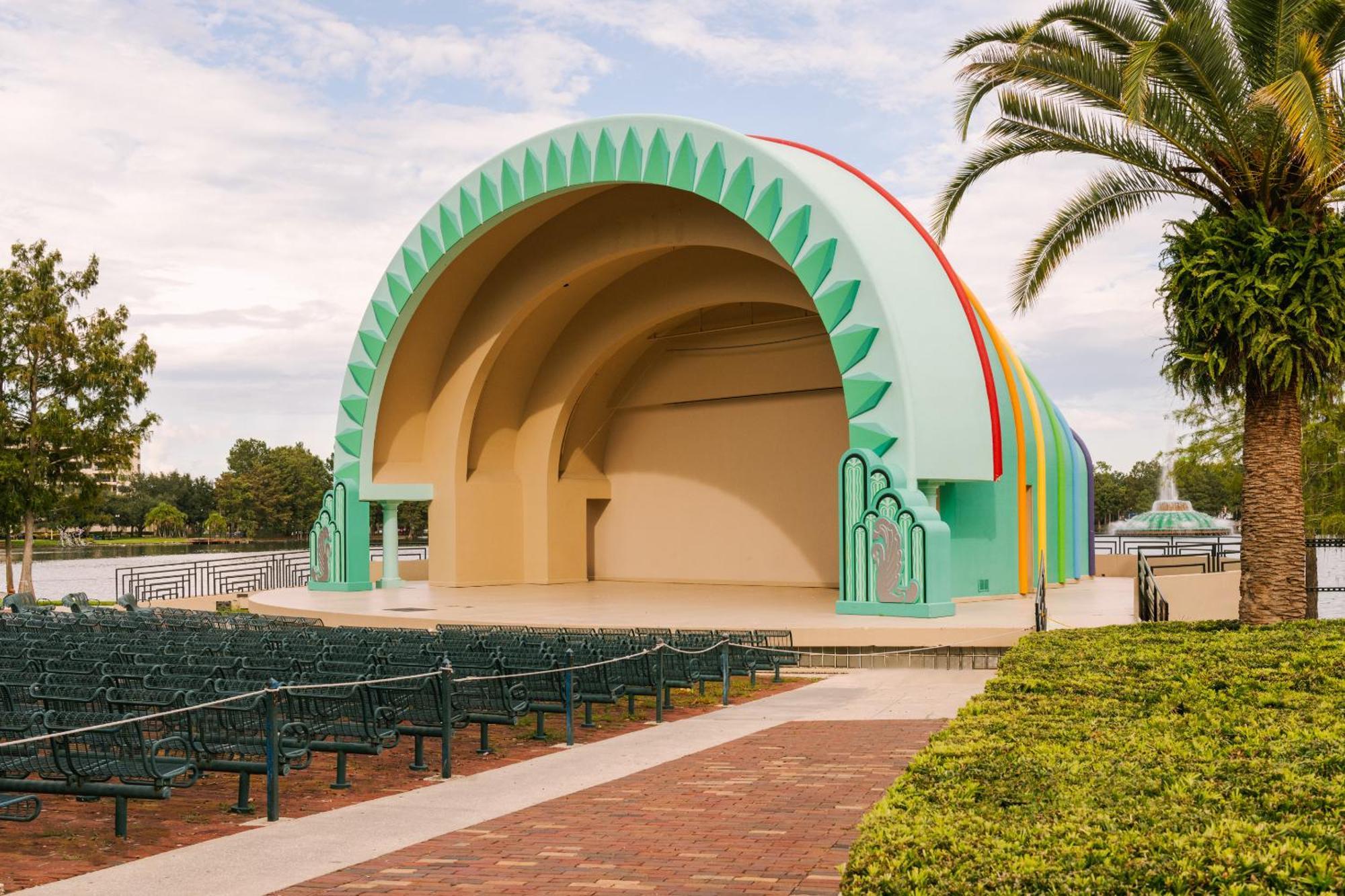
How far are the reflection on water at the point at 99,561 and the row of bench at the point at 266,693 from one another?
22270mm

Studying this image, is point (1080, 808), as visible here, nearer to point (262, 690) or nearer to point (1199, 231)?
point (262, 690)

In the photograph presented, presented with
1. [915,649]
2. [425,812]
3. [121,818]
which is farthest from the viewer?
[915,649]

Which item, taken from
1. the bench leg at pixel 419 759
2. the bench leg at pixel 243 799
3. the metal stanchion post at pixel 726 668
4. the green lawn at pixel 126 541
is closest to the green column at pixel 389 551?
the metal stanchion post at pixel 726 668

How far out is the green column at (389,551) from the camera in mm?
31562

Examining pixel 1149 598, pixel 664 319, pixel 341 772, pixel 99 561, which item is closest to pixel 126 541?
pixel 99 561

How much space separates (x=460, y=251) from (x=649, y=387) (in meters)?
7.88

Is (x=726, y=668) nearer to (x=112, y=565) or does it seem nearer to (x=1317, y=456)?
(x=1317, y=456)

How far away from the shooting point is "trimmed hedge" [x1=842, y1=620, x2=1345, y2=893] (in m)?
4.24

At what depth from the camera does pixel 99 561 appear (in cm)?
6656

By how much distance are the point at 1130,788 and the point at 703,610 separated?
19424mm

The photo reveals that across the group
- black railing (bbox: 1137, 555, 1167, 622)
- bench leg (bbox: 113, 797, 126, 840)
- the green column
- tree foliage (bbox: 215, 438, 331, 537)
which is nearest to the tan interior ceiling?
the green column

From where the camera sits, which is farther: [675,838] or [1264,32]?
[1264,32]

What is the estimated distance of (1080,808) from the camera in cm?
511

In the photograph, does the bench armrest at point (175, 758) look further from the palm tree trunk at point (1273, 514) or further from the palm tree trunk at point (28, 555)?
the palm tree trunk at point (28, 555)
